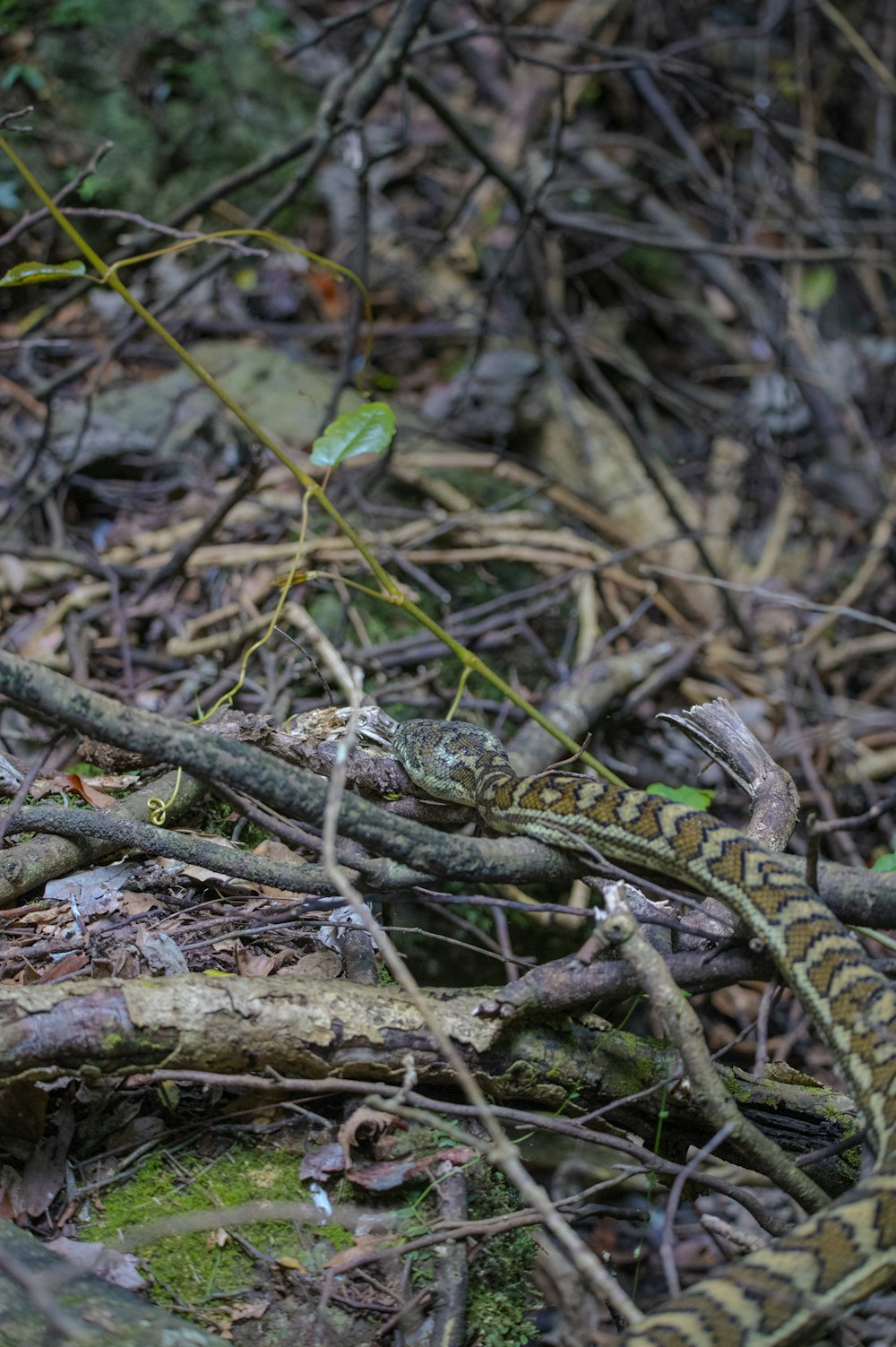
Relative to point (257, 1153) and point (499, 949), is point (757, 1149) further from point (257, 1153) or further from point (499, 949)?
point (499, 949)

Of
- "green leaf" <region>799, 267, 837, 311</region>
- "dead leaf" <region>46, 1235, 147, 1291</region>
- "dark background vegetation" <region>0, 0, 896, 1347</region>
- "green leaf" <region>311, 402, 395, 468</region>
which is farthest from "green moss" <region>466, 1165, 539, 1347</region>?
"green leaf" <region>799, 267, 837, 311</region>

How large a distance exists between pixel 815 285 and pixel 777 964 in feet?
26.1

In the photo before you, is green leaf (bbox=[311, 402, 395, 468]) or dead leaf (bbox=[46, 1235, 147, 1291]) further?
green leaf (bbox=[311, 402, 395, 468])

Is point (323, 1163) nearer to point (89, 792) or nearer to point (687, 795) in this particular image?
point (89, 792)

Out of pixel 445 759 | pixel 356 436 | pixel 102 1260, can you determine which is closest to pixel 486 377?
pixel 356 436

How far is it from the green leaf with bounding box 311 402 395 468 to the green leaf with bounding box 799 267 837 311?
700 cm

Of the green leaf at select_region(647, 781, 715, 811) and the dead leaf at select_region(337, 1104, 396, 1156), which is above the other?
the green leaf at select_region(647, 781, 715, 811)

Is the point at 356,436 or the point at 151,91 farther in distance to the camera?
the point at 151,91

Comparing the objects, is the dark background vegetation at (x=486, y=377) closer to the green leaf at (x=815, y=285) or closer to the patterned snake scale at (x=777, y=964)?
the green leaf at (x=815, y=285)

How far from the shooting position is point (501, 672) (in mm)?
6066

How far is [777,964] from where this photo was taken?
3.15 metres

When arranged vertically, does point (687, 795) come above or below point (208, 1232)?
above

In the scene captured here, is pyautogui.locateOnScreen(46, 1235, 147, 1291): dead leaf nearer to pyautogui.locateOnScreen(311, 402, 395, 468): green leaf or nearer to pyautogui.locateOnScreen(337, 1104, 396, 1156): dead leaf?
pyautogui.locateOnScreen(337, 1104, 396, 1156): dead leaf

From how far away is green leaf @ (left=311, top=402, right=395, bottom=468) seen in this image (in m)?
3.67
